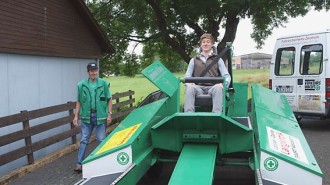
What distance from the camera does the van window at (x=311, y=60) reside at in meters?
11.3

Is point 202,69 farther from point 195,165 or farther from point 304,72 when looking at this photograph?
point 304,72

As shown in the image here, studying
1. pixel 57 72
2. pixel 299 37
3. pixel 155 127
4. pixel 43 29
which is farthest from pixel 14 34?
pixel 299 37

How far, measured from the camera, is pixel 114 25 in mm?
19141

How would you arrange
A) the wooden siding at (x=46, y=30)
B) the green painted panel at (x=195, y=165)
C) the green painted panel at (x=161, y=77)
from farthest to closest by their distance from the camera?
1. the wooden siding at (x=46, y=30)
2. the green painted panel at (x=161, y=77)
3. the green painted panel at (x=195, y=165)

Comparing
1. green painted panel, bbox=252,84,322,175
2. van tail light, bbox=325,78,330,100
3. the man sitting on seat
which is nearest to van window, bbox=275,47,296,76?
van tail light, bbox=325,78,330,100

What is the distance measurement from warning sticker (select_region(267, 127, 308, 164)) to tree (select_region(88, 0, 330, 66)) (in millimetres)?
9002

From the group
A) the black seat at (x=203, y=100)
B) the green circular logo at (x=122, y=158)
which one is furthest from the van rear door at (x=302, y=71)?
the green circular logo at (x=122, y=158)

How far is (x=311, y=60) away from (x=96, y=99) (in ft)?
22.9

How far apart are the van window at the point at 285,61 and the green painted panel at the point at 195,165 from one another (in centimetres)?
744

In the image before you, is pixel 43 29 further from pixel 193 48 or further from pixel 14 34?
pixel 193 48

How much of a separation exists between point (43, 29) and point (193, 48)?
9151 mm

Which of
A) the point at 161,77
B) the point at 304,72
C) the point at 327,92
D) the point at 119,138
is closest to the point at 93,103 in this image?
the point at 161,77

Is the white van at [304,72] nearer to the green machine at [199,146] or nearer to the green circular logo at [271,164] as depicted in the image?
the green machine at [199,146]

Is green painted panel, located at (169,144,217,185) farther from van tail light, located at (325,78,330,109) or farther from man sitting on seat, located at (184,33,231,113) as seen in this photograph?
van tail light, located at (325,78,330,109)
